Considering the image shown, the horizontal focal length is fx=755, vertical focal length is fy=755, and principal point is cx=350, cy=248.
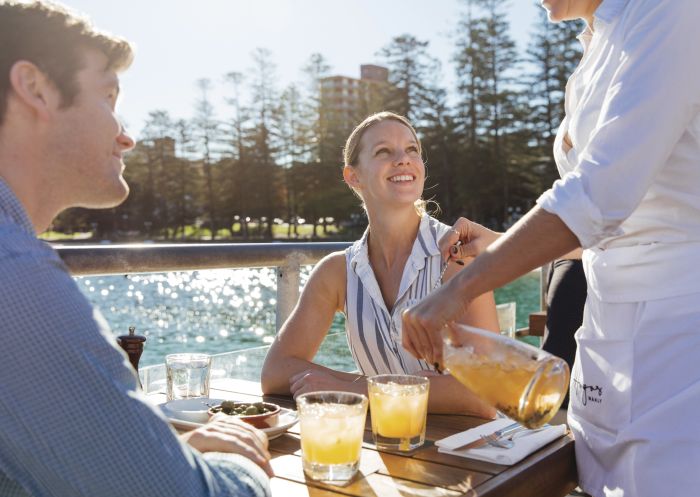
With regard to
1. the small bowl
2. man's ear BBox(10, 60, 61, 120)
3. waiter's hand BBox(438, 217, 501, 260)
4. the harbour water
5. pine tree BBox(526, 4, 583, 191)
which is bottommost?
the harbour water

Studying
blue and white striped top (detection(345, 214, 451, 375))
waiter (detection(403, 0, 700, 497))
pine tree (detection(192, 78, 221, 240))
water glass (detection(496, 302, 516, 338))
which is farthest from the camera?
pine tree (detection(192, 78, 221, 240))

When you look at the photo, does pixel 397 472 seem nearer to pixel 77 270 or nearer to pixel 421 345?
pixel 421 345

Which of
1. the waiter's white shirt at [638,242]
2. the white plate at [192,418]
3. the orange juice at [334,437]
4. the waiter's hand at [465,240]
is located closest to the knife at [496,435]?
the waiter's white shirt at [638,242]

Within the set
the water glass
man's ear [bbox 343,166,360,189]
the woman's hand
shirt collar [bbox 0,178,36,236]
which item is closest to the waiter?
the woman's hand

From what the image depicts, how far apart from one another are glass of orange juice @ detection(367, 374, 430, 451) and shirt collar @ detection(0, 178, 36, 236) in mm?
700

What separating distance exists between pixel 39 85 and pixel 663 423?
1149 millimetres

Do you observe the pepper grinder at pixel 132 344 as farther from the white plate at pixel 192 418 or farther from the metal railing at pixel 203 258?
the metal railing at pixel 203 258

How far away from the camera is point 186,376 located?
172 centimetres

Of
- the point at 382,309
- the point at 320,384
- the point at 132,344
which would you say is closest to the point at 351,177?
the point at 382,309

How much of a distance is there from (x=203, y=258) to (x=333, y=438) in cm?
125

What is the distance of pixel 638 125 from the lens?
48.7 inches

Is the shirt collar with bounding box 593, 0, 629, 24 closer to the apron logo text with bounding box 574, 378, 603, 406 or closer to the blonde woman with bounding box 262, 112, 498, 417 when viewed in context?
the apron logo text with bounding box 574, 378, 603, 406

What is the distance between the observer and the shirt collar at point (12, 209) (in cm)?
92

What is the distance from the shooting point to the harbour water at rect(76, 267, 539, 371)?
16.4 metres
